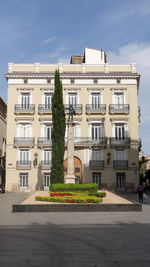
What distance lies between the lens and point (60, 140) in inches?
1163

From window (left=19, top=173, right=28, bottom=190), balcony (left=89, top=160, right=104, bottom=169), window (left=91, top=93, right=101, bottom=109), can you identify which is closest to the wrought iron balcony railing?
balcony (left=89, top=160, right=104, bottom=169)

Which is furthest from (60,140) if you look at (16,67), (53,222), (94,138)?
(53,222)

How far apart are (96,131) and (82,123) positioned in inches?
77.5

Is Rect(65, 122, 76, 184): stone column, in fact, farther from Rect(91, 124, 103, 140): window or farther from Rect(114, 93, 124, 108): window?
Rect(114, 93, 124, 108): window

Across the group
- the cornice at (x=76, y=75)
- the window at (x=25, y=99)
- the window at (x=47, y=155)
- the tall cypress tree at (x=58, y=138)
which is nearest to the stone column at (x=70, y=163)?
the tall cypress tree at (x=58, y=138)

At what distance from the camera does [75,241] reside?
29.1 feet

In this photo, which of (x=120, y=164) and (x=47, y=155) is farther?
(x=47, y=155)

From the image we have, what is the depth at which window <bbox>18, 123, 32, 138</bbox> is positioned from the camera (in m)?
36.5

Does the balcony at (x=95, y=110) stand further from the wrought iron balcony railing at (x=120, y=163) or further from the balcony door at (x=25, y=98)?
the balcony door at (x=25, y=98)

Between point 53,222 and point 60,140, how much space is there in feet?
57.4

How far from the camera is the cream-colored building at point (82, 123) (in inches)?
→ 1406

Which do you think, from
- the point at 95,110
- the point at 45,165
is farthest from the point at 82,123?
the point at 45,165

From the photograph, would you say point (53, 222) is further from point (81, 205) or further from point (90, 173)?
point (90, 173)

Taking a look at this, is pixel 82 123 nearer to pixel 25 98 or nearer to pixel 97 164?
pixel 97 164
